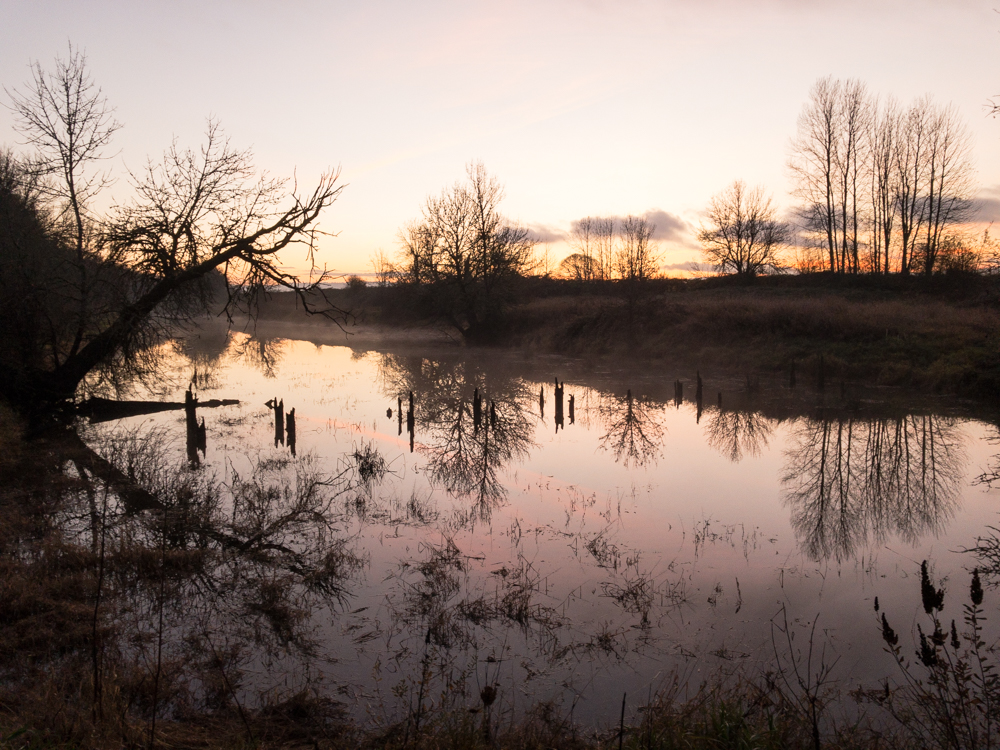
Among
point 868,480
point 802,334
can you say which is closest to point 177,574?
point 868,480

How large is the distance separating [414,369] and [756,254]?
35.7 m

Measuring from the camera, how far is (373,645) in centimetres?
583

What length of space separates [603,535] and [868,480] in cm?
608

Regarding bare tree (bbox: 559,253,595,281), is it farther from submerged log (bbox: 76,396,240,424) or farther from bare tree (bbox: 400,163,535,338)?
submerged log (bbox: 76,396,240,424)

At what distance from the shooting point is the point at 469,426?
1766 cm

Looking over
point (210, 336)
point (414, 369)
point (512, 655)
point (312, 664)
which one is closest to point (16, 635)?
point (312, 664)

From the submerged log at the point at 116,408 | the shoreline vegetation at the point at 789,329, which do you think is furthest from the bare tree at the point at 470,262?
the submerged log at the point at 116,408

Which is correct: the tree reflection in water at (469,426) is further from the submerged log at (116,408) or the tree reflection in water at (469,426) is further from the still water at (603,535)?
the submerged log at (116,408)

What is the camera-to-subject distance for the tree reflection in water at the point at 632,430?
14242 millimetres

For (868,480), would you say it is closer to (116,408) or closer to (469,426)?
(469,426)

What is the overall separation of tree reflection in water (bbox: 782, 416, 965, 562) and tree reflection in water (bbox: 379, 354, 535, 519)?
16.0 feet

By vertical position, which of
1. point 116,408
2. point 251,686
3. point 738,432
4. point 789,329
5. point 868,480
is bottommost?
point 251,686

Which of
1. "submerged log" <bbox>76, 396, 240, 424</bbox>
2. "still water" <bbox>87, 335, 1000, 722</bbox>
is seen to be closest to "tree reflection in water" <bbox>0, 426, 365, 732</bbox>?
"still water" <bbox>87, 335, 1000, 722</bbox>

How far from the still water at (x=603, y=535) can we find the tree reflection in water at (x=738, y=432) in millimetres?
109
